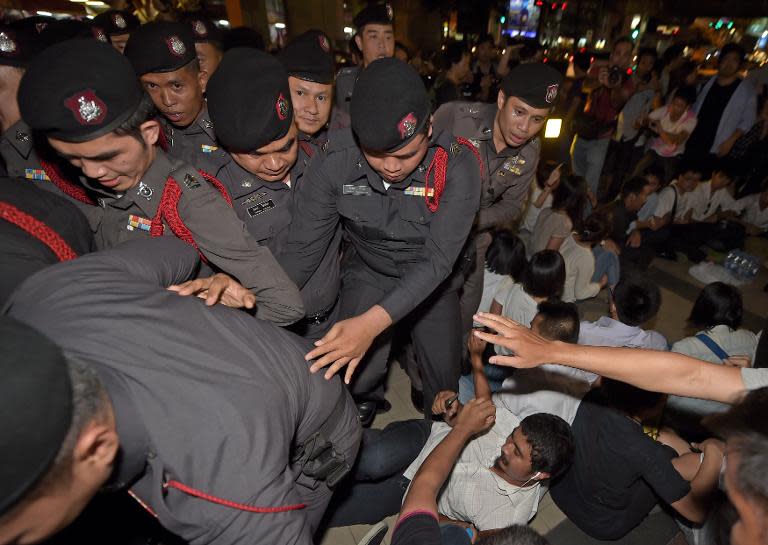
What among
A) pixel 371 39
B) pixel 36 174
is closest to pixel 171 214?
pixel 36 174

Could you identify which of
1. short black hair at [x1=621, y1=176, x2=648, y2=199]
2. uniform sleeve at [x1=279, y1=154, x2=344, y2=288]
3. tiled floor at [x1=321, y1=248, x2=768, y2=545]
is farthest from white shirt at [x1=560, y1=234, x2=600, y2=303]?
uniform sleeve at [x1=279, y1=154, x2=344, y2=288]

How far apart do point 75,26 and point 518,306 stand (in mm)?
3988

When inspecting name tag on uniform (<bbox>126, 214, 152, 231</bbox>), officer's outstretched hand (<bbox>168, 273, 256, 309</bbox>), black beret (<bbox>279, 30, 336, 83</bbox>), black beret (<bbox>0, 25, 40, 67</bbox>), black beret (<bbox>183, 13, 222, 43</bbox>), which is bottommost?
officer's outstretched hand (<bbox>168, 273, 256, 309</bbox>)

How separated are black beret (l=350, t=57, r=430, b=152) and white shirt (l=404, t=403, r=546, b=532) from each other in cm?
159

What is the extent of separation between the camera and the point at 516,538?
120 cm

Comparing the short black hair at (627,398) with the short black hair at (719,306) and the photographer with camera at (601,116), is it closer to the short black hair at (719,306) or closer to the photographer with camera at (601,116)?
the short black hair at (719,306)

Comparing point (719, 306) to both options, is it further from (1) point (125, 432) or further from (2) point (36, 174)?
(2) point (36, 174)

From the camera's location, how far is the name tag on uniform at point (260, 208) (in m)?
2.33

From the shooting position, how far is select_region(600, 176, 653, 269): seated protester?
4.44m

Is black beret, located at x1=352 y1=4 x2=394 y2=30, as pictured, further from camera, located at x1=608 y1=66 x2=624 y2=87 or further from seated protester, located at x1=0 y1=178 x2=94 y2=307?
camera, located at x1=608 y1=66 x2=624 y2=87

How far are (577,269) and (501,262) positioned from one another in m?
0.78

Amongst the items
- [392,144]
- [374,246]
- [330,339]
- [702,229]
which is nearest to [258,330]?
[330,339]

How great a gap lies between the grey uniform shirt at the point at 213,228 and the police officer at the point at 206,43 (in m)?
2.16

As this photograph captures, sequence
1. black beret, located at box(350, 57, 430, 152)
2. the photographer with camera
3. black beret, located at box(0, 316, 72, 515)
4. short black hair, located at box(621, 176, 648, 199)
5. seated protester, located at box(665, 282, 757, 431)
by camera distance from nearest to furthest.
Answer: black beret, located at box(0, 316, 72, 515), black beret, located at box(350, 57, 430, 152), seated protester, located at box(665, 282, 757, 431), short black hair, located at box(621, 176, 648, 199), the photographer with camera
